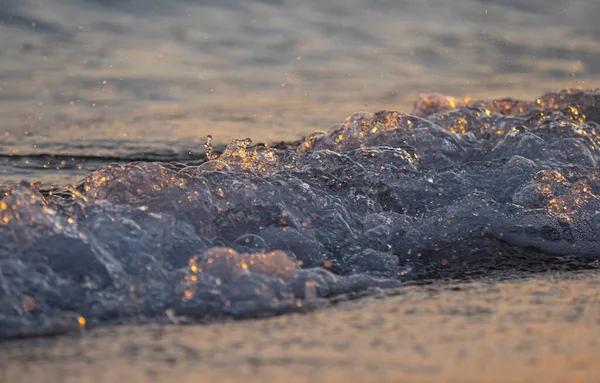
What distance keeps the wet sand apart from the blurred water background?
5.80 ft

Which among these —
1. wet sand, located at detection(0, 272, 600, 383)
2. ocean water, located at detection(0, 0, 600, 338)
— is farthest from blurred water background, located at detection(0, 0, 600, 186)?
wet sand, located at detection(0, 272, 600, 383)

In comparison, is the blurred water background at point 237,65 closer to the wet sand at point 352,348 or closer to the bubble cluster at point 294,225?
the bubble cluster at point 294,225

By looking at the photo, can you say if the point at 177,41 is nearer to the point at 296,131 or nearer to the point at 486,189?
the point at 296,131

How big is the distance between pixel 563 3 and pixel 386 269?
5.11 meters

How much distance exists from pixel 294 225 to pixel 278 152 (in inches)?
25.6

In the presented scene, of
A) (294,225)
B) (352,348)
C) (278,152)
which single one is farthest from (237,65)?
(352,348)

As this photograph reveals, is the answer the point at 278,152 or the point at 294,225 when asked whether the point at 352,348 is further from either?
the point at 278,152

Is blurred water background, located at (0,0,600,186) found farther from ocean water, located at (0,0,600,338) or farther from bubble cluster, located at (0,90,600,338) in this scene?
bubble cluster, located at (0,90,600,338)

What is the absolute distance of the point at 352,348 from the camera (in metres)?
1.95

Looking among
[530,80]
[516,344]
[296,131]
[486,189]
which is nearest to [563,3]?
[530,80]

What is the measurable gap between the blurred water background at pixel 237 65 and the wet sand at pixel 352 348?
1.77m

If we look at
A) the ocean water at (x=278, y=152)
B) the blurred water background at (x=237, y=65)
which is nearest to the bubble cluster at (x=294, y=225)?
the ocean water at (x=278, y=152)

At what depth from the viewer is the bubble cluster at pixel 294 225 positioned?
2170 millimetres

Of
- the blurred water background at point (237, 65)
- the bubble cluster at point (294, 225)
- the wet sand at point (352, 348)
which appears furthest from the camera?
the blurred water background at point (237, 65)
